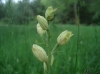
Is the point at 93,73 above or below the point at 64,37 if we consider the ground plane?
below

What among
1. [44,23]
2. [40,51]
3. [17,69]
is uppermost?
[44,23]

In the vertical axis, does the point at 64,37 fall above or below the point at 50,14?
below

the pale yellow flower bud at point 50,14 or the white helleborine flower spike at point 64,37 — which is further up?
the pale yellow flower bud at point 50,14

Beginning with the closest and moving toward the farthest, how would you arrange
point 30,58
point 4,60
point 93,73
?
point 93,73 → point 4,60 → point 30,58

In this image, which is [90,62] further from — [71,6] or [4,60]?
[71,6]

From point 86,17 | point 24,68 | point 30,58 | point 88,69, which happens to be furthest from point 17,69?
point 86,17

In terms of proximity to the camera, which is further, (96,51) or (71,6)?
(71,6)

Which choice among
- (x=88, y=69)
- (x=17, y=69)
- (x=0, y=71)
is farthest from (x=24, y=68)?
(x=88, y=69)

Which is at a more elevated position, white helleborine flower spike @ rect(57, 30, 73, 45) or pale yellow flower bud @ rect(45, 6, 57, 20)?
pale yellow flower bud @ rect(45, 6, 57, 20)

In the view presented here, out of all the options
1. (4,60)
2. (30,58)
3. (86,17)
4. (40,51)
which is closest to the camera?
(40,51)
